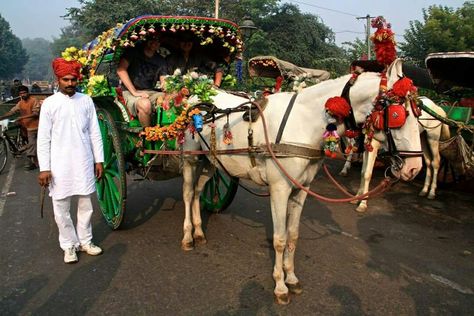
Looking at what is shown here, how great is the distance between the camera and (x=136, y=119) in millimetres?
4559

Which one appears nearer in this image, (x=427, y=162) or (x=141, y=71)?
(x=141, y=71)

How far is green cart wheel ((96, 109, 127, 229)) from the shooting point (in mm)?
4191

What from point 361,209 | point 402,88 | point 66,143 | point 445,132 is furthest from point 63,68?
point 445,132

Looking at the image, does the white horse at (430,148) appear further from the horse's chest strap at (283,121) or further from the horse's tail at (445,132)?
the horse's chest strap at (283,121)

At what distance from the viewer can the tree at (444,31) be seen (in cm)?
1691

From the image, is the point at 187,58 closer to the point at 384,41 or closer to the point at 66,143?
the point at 66,143

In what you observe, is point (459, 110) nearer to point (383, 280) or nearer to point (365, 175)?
point (365, 175)

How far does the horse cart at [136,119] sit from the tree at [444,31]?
15.8 metres

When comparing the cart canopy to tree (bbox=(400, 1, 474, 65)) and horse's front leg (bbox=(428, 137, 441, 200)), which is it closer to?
horse's front leg (bbox=(428, 137, 441, 200))

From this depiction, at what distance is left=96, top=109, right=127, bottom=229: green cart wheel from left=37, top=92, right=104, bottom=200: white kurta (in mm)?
434

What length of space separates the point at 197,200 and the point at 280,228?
1.60 metres

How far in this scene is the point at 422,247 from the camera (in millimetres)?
4371

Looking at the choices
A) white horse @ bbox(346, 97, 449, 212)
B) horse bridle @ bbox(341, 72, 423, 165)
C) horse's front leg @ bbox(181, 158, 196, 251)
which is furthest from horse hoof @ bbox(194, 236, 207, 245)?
white horse @ bbox(346, 97, 449, 212)

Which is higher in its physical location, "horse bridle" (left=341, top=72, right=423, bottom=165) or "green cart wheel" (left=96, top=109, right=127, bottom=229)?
"horse bridle" (left=341, top=72, right=423, bottom=165)
